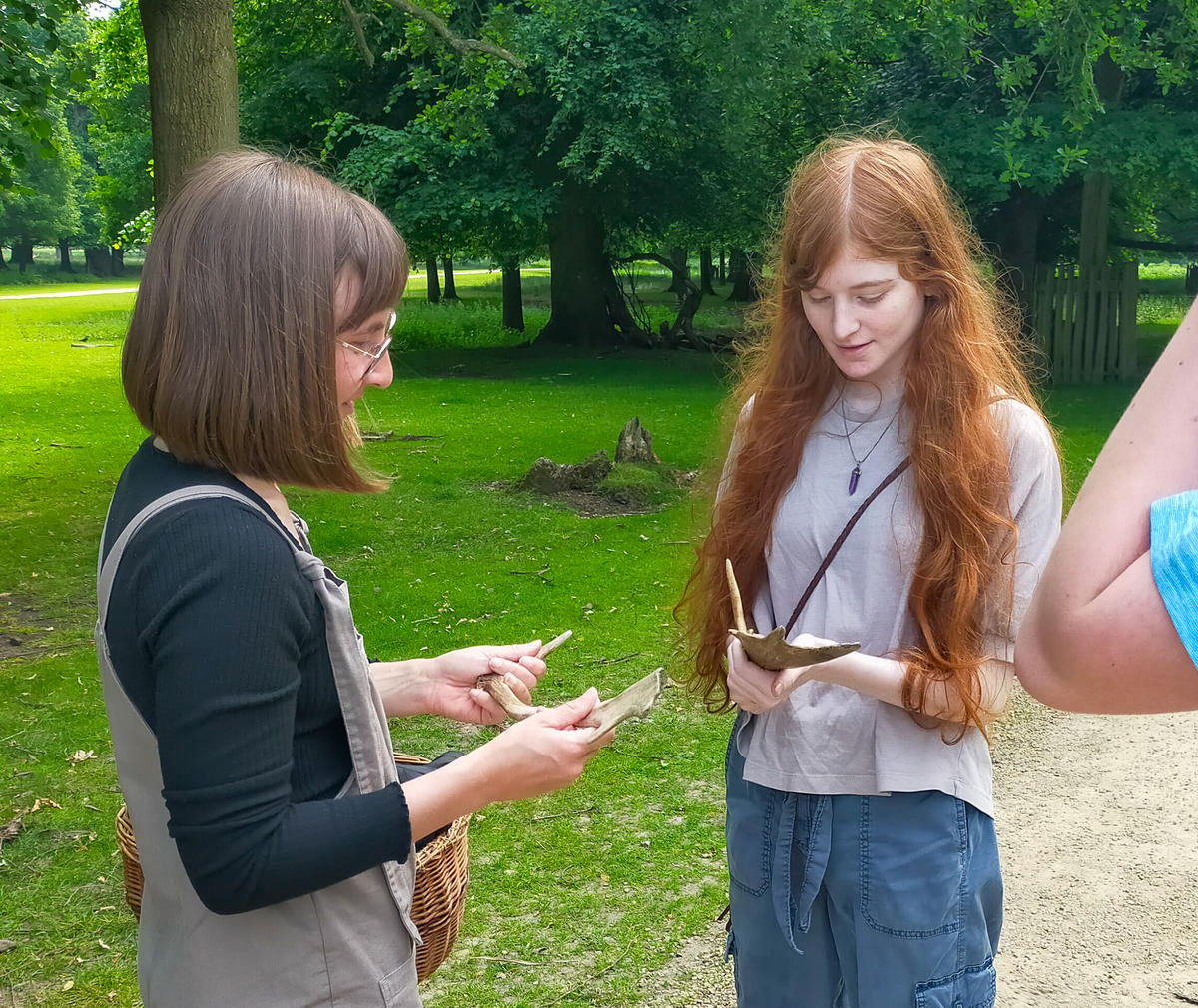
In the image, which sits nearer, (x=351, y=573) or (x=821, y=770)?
(x=821, y=770)

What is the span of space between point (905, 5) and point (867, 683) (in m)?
12.8

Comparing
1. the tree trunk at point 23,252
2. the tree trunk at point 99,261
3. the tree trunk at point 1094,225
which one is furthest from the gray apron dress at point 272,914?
the tree trunk at point 99,261

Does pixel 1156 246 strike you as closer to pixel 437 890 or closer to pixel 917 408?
pixel 917 408

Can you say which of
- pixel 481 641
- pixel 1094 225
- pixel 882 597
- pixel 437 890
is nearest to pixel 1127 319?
pixel 1094 225

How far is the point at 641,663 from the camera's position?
19.9 feet

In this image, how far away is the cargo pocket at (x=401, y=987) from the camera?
5.54 ft

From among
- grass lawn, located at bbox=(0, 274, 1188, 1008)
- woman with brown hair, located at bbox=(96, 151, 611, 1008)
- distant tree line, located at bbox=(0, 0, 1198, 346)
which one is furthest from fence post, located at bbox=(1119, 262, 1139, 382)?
woman with brown hair, located at bbox=(96, 151, 611, 1008)

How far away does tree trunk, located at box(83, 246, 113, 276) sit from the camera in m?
60.9

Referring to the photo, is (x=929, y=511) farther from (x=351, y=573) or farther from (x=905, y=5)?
(x=905, y=5)

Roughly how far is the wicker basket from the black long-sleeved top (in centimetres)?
69

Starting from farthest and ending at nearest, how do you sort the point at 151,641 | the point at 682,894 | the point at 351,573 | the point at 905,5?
the point at 905,5 → the point at 351,573 → the point at 682,894 → the point at 151,641

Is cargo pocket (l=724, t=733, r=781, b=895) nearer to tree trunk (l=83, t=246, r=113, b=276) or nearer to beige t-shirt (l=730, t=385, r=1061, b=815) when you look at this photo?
beige t-shirt (l=730, t=385, r=1061, b=815)

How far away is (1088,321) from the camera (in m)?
16.1

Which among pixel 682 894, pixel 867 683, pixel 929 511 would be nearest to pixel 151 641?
pixel 867 683
